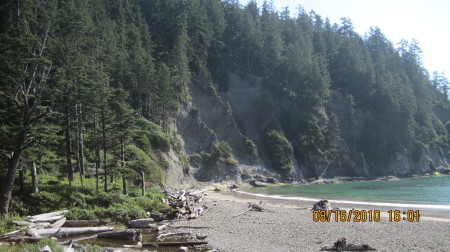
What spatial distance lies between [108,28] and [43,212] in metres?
40.9

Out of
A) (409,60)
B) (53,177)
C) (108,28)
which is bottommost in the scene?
(53,177)

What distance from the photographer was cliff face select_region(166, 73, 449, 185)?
52.4 metres

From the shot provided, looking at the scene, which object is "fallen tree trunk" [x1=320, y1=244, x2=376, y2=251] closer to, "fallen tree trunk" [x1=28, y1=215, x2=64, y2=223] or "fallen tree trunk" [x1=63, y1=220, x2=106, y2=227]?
"fallen tree trunk" [x1=63, y1=220, x2=106, y2=227]

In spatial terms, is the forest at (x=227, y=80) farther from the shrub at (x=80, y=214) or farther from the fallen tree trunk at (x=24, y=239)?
the fallen tree trunk at (x=24, y=239)

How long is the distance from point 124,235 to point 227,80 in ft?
199

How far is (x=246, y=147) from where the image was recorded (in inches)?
2340

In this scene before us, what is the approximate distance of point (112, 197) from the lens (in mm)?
19641

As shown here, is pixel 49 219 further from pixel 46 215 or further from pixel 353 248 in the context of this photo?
pixel 353 248

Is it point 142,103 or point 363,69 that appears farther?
point 363,69

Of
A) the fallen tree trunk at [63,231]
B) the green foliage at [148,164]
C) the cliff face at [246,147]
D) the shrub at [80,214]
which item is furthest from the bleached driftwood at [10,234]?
the cliff face at [246,147]

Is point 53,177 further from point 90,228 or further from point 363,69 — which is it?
point 363,69

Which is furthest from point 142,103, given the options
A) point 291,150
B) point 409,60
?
point 409,60

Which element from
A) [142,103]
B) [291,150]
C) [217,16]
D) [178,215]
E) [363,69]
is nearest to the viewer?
[178,215]
